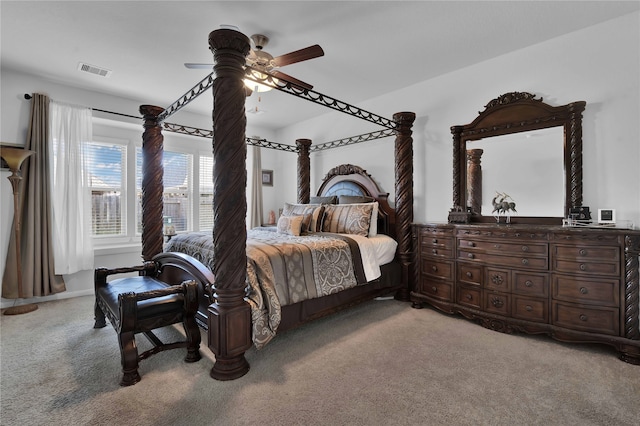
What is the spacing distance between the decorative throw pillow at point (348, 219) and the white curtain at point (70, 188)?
325cm

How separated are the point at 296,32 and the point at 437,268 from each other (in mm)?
2805

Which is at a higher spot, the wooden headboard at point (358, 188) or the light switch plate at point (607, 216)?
the wooden headboard at point (358, 188)

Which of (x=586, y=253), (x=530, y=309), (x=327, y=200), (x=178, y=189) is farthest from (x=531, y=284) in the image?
(x=178, y=189)

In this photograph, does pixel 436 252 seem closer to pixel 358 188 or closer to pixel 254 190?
pixel 358 188

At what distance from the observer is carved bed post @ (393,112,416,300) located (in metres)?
3.57

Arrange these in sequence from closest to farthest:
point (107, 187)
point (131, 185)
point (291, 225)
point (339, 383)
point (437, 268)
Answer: point (339, 383), point (437, 268), point (291, 225), point (107, 187), point (131, 185)

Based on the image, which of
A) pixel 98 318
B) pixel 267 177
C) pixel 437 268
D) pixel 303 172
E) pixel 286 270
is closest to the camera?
pixel 286 270

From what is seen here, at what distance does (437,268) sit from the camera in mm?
3207

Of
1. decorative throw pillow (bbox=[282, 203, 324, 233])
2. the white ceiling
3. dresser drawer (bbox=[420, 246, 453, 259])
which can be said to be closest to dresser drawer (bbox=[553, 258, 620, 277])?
dresser drawer (bbox=[420, 246, 453, 259])

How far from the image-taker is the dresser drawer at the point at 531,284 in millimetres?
2482

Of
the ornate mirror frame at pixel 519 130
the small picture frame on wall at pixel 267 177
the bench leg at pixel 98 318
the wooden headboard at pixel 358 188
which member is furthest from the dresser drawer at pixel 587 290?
the small picture frame on wall at pixel 267 177

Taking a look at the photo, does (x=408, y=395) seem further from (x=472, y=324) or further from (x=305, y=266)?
(x=472, y=324)

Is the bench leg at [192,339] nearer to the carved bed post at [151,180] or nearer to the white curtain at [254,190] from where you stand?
the carved bed post at [151,180]

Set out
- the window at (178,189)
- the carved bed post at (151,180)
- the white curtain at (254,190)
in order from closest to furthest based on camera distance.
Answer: the carved bed post at (151,180)
the window at (178,189)
the white curtain at (254,190)
